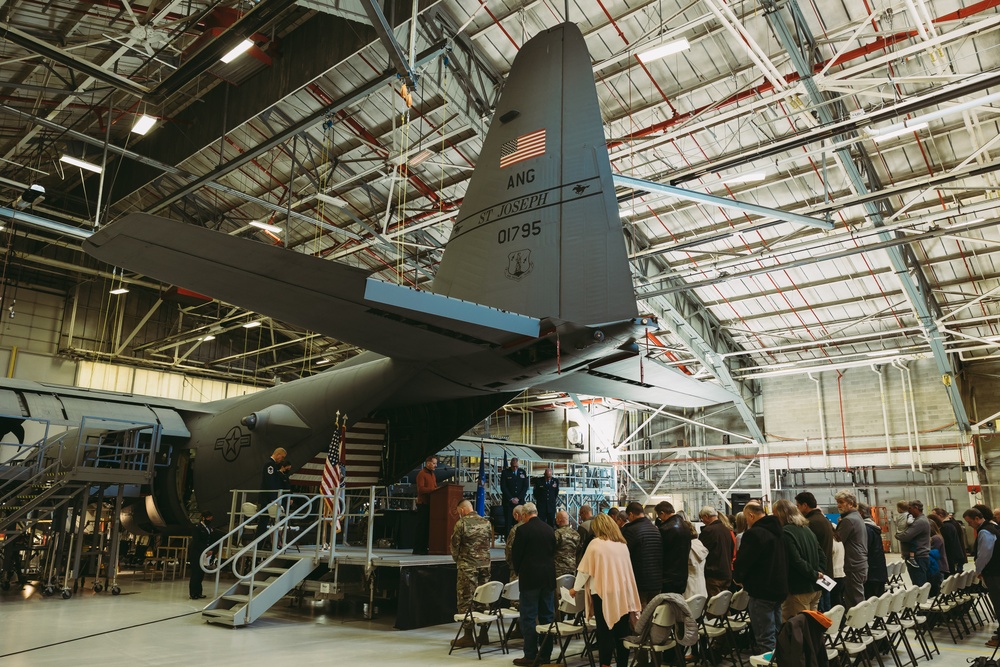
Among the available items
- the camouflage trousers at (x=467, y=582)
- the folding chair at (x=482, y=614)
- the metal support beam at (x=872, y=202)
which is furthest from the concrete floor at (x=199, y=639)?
the metal support beam at (x=872, y=202)

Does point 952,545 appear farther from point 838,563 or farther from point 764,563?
point 764,563

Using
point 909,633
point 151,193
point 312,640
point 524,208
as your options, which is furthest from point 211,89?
point 909,633

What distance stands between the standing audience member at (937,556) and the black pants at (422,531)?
7.14m

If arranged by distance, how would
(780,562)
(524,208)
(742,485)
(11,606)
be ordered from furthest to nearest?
(742,485) < (11,606) < (524,208) < (780,562)

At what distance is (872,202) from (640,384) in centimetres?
1077

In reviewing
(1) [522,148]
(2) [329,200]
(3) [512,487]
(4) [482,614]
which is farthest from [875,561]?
(2) [329,200]

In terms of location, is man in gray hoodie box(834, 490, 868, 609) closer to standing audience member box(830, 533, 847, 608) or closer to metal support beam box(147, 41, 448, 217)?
standing audience member box(830, 533, 847, 608)

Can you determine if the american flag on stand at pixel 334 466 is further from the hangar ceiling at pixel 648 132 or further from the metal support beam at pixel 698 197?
the metal support beam at pixel 698 197

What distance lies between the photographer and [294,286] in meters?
6.68

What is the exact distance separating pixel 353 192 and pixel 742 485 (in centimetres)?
1908

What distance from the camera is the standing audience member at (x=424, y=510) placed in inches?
418

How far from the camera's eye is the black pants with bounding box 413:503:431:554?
10.6 metres

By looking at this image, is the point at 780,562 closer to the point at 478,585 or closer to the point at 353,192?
the point at 478,585

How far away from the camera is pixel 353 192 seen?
22047 mm
